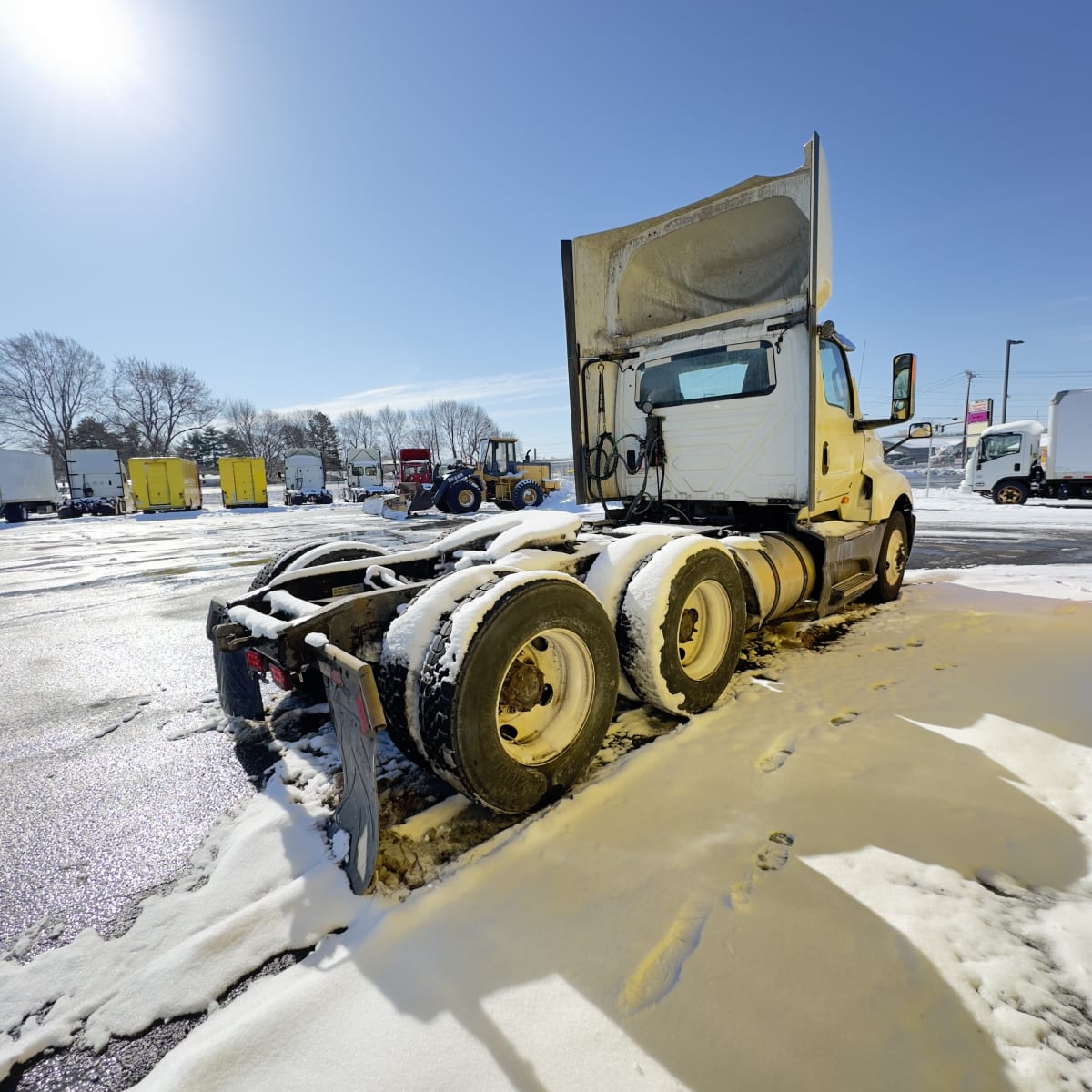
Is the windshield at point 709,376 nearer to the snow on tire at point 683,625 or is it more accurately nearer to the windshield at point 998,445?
the snow on tire at point 683,625

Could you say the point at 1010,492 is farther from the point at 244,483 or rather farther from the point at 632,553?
the point at 244,483

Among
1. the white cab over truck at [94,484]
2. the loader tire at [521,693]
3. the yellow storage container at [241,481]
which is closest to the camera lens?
the loader tire at [521,693]

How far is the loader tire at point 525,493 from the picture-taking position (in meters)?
23.5

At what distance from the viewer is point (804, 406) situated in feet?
14.6

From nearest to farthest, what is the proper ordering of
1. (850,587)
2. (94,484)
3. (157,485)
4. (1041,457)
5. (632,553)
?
1. (632,553)
2. (850,587)
3. (1041,457)
4. (157,485)
5. (94,484)

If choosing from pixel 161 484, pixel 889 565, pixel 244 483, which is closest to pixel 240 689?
pixel 889 565

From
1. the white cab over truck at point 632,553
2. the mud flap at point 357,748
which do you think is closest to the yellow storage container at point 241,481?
the white cab over truck at point 632,553

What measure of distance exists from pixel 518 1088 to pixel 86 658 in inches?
223

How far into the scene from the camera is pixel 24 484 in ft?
90.4

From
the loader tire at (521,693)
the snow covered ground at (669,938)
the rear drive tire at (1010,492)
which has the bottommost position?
the rear drive tire at (1010,492)

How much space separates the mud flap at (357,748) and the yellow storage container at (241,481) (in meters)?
33.9

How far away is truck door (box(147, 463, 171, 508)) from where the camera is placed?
1080 inches

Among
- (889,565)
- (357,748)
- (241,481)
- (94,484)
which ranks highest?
(94,484)

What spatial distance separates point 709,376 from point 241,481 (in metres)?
33.5
